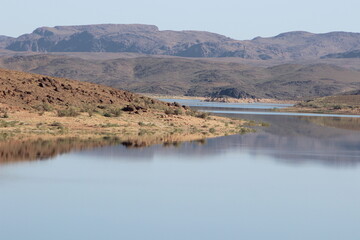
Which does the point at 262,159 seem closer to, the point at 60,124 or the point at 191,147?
the point at 191,147

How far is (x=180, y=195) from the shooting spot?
23953 mm

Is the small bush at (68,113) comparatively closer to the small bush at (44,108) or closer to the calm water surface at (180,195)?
the small bush at (44,108)

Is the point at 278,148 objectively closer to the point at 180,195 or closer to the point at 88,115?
the point at 88,115

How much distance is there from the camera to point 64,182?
26.0 metres

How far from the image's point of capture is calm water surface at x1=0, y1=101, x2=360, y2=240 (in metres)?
18.9

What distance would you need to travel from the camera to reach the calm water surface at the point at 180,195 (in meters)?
18.9


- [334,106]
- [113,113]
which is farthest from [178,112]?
[334,106]

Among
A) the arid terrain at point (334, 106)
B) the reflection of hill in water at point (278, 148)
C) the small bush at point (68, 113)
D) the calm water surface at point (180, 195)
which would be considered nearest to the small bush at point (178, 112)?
the reflection of hill in water at point (278, 148)

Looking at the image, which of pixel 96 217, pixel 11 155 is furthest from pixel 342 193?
pixel 11 155

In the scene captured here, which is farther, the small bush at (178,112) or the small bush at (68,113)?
the small bush at (178,112)

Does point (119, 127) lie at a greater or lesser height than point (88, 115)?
lesser

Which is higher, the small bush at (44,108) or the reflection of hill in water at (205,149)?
the small bush at (44,108)

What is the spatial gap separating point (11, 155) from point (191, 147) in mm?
11496

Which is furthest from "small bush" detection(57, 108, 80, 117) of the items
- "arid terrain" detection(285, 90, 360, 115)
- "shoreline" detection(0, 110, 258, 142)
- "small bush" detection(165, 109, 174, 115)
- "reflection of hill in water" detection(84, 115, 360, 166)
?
"arid terrain" detection(285, 90, 360, 115)
